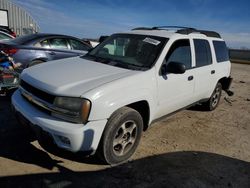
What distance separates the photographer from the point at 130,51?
13.9 feet

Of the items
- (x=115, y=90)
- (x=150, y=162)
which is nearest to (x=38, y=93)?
(x=115, y=90)

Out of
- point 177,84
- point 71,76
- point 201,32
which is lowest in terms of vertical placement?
point 177,84

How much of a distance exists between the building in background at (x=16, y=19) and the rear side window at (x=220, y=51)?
24.4 m

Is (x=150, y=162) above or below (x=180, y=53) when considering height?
below

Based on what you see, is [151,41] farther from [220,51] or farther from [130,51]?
[220,51]

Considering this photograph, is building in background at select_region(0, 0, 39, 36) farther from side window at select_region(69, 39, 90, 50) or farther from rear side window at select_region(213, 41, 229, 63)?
rear side window at select_region(213, 41, 229, 63)

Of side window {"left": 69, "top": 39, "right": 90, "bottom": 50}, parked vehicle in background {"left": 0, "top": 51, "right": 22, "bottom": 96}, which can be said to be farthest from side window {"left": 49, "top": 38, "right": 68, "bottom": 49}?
parked vehicle in background {"left": 0, "top": 51, "right": 22, "bottom": 96}

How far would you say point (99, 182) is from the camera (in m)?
3.06

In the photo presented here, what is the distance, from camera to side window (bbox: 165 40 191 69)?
413cm

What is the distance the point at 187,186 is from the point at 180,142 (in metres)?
1.31

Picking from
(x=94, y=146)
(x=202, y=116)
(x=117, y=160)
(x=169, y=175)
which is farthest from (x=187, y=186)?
(x=202, y=116)

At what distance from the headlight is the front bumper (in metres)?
0.06

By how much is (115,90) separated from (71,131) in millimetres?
729

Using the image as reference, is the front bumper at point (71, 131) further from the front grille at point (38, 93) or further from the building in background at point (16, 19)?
the building in background at point (16, 19)
